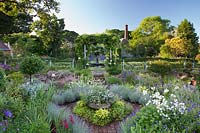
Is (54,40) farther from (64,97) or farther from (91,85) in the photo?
(64,97)

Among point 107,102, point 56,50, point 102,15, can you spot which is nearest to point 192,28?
point 56,50

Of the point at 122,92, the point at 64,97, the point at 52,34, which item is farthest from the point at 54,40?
the point at 64,97

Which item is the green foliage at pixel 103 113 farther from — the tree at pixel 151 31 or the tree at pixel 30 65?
the tree at pixel 151 31

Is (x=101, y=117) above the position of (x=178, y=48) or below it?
below

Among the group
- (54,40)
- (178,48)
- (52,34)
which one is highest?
(52,34)

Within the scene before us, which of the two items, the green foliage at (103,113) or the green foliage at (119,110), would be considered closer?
the green foliage at (103,113)

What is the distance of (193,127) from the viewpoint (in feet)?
13.5

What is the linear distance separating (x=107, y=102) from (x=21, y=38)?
2369 cm

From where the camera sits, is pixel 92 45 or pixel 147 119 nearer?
pixel 147 119

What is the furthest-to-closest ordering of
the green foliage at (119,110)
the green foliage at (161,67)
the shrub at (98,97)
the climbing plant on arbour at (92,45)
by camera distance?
the climbing plant on arbour at (92,45) → the green foliage at (161,67) → the shrub at (98,97) → the green foliage at (119,110)

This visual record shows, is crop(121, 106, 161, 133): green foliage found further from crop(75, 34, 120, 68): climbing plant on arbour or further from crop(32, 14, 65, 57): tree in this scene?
crop(32, 14, 65, 57): tree

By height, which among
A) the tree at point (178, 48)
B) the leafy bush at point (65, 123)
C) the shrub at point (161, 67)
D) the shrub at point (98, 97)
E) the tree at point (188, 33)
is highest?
the tree at point (188, 33)

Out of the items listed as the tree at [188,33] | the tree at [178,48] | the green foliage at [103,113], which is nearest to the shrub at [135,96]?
the green foliage at [103,113]

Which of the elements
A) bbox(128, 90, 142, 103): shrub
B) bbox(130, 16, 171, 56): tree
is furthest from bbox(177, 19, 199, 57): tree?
bbox(128, 90, 142, 103): shrub
